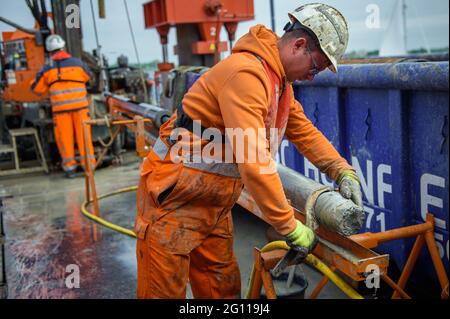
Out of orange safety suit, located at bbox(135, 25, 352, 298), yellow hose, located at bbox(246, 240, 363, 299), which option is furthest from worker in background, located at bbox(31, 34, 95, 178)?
yellow hose, located at bbox(246, 240, 363, 299)

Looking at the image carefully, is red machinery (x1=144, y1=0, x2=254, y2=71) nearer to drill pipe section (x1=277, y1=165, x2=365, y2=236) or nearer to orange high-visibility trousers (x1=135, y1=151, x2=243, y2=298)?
orange high-visibility trousers (x1=135, y1=151, x2=243, y2=298)

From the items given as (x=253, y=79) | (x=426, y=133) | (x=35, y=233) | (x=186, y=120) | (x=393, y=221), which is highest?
(x=253, y=79)

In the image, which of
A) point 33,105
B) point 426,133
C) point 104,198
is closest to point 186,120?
point 426,133

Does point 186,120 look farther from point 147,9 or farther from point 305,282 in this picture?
point 147,9

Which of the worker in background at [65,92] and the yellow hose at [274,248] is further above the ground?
the worker in background at [65,92]

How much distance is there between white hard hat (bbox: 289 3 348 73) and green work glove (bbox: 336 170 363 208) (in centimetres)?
61

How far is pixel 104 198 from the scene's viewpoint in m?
6.61

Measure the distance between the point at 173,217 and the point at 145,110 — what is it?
2974mm

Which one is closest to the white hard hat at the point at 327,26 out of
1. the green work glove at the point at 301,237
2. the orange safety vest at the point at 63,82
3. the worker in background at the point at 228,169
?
the worker in background at the point at 228,169

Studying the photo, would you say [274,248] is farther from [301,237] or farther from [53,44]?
[53,44]

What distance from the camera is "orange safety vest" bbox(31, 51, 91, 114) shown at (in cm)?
753

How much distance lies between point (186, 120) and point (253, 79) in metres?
0.45

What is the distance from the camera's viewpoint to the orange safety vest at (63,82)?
7.53 meters

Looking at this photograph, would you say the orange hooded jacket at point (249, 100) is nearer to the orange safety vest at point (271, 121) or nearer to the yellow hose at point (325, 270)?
the orange safety vest at point (271, 121)
